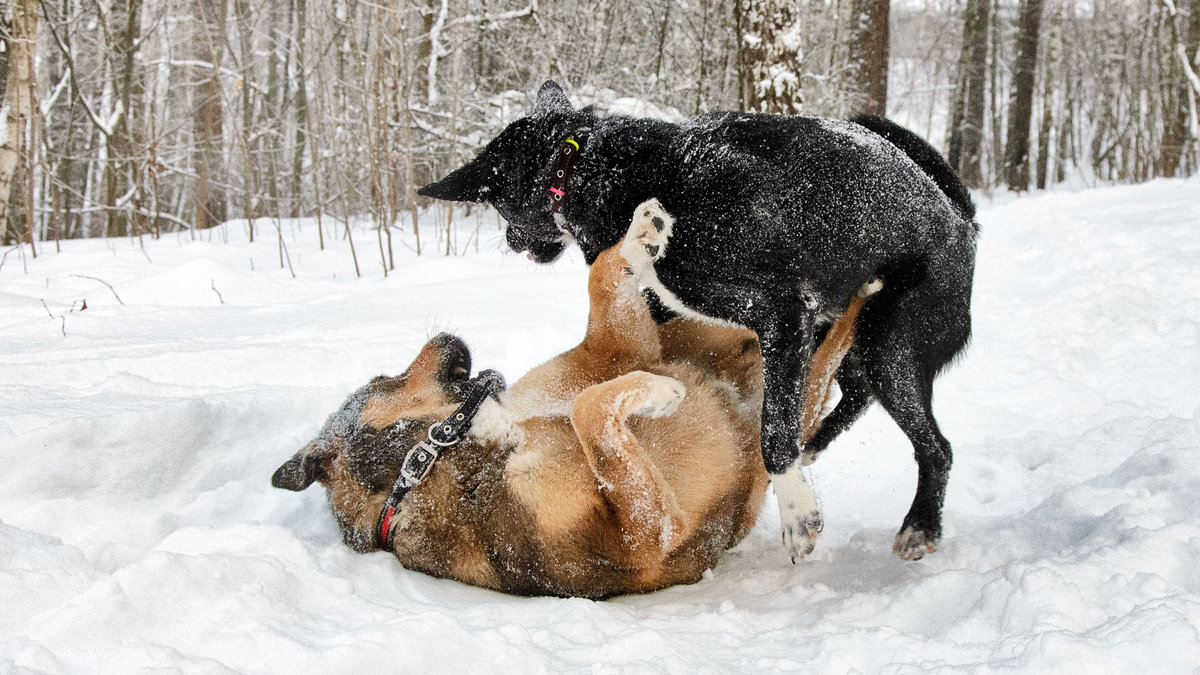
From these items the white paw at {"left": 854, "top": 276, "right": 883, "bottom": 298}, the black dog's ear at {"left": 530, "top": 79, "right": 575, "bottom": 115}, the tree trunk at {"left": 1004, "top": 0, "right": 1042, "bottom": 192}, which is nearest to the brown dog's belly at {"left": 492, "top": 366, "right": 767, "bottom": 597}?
the white paw at {"left": 854, "top": 276, "right": 883, "bottom": 298}

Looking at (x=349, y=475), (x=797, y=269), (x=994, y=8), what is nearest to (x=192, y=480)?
(x=349, y=475)

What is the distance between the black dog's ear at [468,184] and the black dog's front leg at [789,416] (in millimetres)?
1279

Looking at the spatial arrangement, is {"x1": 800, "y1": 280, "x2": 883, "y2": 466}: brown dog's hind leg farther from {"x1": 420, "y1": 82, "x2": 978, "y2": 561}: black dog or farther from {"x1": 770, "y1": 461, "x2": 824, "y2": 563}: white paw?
{"x1": 770, "y1": 461, "x2": 824, "y2": 563}: white paw

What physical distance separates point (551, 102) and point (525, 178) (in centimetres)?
39

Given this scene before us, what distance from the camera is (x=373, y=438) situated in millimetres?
2684

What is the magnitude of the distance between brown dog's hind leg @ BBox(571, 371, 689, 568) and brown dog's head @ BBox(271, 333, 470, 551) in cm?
63

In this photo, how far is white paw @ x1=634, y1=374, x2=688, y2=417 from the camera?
238 cm

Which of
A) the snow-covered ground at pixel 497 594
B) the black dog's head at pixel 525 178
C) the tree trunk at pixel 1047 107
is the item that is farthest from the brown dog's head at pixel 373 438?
the tree trunk at pixel 1047 107

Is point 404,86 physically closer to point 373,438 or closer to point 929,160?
point 373,438

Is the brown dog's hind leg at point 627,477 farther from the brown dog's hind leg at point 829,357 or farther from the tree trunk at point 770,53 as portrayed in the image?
the tree trunk at point 770,53

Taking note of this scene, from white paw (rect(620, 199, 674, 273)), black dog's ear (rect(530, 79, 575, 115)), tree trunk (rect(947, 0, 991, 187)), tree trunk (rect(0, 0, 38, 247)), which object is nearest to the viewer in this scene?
white paw (rect(620, 199, 674, 273))

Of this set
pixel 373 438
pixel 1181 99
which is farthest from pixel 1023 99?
pixel 373 438

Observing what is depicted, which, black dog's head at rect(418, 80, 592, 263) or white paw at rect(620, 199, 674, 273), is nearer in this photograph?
white paw at rect(620, 199, 674, 273)

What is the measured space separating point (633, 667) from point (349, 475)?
1.38 m
